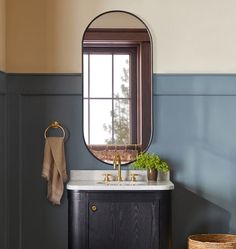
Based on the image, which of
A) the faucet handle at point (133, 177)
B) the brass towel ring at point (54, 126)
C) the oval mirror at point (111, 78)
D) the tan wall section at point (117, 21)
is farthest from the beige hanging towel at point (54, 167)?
the tan wall section at point (117, 21)

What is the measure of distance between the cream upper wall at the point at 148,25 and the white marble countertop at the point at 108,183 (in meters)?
0.75

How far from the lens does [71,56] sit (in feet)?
15.2

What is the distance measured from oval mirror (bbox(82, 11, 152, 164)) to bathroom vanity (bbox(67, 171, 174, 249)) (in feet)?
1.54

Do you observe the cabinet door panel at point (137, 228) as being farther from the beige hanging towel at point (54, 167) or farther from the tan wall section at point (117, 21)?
the tan wall section at point (117, 21)

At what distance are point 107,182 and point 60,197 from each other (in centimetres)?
37

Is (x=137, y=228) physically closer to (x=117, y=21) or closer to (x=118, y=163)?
(x=118, y=163)

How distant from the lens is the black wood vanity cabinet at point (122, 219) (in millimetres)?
4227

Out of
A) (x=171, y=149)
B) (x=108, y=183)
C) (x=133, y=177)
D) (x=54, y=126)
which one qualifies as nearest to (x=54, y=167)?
(x=54, y=126)

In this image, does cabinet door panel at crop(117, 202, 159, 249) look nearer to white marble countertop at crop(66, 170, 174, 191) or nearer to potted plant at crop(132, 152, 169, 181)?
white marble countertop at crop(66, 170, 174, 191)

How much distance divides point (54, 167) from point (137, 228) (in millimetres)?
768

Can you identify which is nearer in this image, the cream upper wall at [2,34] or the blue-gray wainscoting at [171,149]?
the cream upper wall at [2,34]

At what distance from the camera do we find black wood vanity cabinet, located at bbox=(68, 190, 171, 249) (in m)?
4.23

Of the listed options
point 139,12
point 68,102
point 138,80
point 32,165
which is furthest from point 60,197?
point 139,12

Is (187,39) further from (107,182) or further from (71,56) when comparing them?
(107,182)
